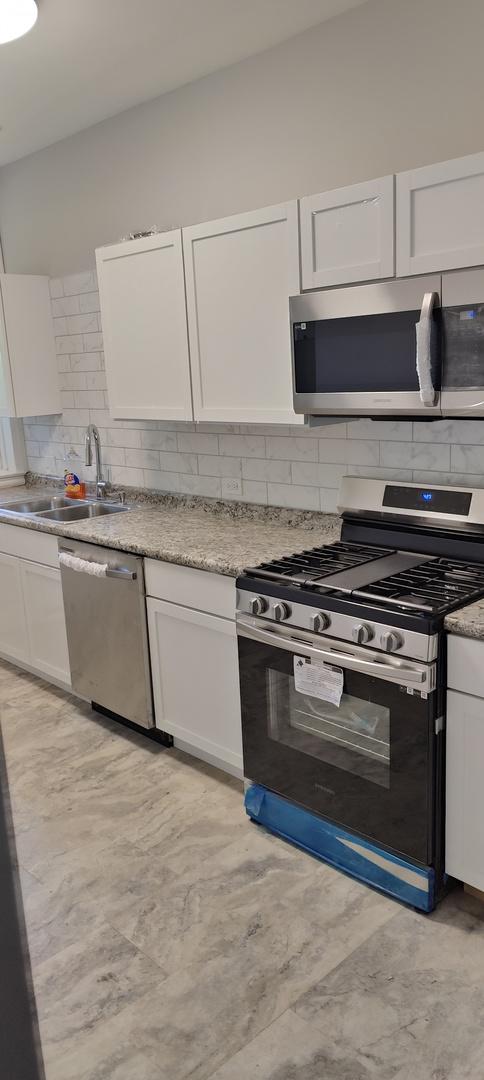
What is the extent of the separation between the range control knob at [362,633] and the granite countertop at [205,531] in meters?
0.55

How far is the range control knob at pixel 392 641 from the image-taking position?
84.3 inches

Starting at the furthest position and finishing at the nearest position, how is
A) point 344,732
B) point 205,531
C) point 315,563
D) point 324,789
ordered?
point 205,531 < point 315,563 < point 324,789 < point 344,732

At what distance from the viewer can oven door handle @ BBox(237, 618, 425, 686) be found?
2143 mm

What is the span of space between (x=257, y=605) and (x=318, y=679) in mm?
313

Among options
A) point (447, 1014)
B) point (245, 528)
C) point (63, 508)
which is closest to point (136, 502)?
point (63, 508)

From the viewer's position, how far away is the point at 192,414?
3.23 metres

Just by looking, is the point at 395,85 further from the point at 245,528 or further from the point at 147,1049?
the point at 147,1049

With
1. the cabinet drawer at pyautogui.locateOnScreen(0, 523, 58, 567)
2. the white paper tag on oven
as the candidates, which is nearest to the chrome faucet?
the cabinet drawer at pyautogui.locateOnScreen(0, 523, 58, 567)

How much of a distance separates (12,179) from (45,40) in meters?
1.80

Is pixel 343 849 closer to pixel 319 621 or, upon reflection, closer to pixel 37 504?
pixel 319 621

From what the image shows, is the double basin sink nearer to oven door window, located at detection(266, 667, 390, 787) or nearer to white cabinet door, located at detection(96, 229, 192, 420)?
white cabinet door, located at detection(96, 229, 192, 420)

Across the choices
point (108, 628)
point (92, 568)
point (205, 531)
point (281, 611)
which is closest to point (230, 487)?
point (205, 531)

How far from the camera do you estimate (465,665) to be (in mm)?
2090

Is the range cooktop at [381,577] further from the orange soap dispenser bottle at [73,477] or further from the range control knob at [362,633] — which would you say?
the orange soap dispenser bottle at [73,477]
